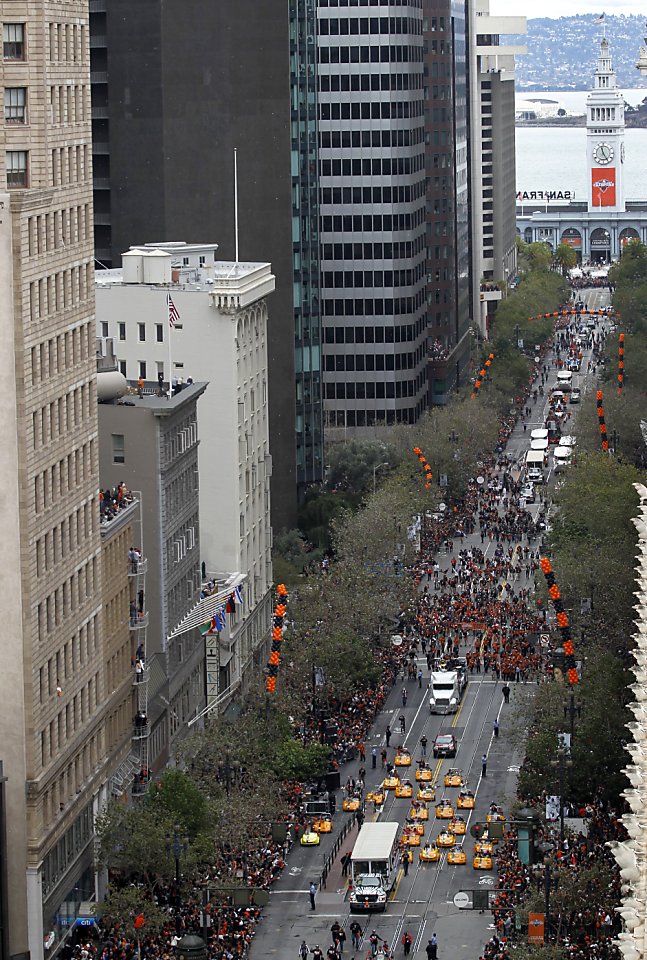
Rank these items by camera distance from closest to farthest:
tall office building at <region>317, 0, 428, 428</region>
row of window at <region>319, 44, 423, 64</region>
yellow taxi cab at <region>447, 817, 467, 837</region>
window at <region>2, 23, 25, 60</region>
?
1. window at <region>2, 23, 25, 60</region>
2. yellow taxi cab at <region>447, 817, 467, 837</region>
3. row of window at <region>319, 44, 423, 64</region>
4. tall office building at <region>317, 0, 428, 428</region>

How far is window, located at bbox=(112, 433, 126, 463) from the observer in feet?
365

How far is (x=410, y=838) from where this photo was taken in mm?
103500

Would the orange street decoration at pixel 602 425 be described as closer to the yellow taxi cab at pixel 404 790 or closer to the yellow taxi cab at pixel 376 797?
the yellow taxi cab at pixel 404 790

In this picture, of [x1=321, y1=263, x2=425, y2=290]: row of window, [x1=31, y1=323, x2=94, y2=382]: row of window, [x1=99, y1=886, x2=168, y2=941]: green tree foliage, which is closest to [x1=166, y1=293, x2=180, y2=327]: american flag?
[x1=31, y1=323, x2=94, y2=382]: row of window

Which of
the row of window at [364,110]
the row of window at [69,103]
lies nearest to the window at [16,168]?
the row of window at [69,103]

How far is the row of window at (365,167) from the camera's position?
637ft

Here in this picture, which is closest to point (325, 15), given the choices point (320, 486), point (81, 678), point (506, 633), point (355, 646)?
point (320, 486)

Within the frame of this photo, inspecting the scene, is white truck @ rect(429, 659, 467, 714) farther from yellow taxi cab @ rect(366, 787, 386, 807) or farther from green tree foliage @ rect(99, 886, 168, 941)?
green tree foliage @ rect(99, 886, 168, 941)

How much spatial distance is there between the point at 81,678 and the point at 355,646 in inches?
1220

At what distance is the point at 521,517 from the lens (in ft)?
575

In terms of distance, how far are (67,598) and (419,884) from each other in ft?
60.1

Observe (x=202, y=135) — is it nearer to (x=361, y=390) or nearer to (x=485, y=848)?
(x=361, y=390)

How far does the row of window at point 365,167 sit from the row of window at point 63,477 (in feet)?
328

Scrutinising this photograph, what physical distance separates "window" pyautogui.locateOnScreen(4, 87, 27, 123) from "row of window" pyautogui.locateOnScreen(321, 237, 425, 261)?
107811 millimetres
